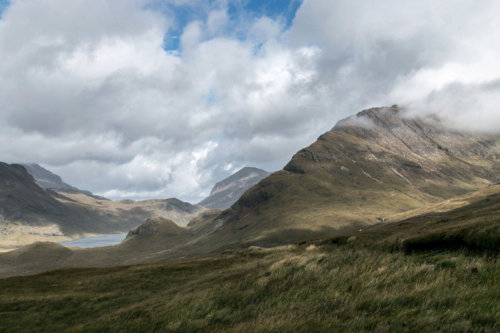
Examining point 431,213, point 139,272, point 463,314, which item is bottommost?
point 431,213

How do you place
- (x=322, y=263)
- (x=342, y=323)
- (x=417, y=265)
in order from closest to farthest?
1. (x=342, y=323)
2. (x=417, y=265)
3. (x=322, y=263)

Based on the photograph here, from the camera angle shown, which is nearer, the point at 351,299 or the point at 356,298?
the point at 356,298

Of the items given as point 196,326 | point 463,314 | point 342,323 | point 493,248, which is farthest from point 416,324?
point 493,248

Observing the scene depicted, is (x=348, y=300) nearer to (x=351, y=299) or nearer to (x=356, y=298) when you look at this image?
(x=351, y=299)

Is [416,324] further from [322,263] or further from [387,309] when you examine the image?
[322,263]

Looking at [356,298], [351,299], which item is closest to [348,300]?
[351,299]

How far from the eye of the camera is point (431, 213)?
183m

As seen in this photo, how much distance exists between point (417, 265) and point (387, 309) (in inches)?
168

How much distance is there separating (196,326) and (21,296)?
98.0 feet

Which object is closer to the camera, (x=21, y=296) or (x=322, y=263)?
(x=322, y=263)

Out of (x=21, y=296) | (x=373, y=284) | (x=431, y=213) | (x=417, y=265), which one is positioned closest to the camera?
(x=373, y=284)

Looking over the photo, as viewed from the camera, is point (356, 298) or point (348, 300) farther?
point (348, 300)

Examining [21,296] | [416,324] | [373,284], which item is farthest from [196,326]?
[21,296]

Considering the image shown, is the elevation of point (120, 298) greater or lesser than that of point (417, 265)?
lesser
